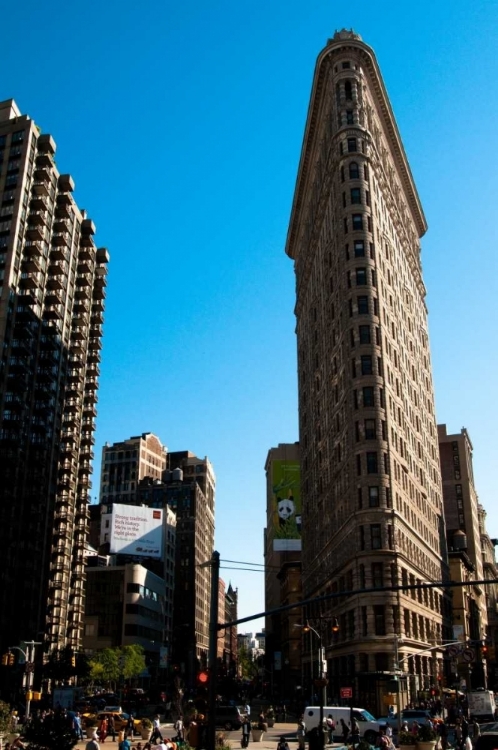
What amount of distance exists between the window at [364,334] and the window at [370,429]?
28.7 ft

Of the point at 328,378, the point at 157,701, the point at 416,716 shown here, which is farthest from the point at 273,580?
the point at 416,716

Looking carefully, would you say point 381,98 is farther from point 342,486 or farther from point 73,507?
point 73,507

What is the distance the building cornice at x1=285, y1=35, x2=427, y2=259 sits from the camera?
9806 centimetres

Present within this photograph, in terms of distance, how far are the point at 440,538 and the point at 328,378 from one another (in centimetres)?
3556

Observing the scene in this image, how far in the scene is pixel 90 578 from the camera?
130375 mm

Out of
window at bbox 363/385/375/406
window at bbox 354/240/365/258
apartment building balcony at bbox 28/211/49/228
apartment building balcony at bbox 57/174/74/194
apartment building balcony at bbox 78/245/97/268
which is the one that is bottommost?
window at bbox 363/385/375/406

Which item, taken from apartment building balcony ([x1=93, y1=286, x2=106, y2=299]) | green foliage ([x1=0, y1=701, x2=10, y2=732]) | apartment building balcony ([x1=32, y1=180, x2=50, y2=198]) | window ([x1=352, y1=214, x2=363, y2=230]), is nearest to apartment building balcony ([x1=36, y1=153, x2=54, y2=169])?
apartment building balcony ([x1=32, y1=180, x2=50, y2=198])

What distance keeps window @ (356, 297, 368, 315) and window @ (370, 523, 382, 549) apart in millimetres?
23077

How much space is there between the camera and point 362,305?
263 ft

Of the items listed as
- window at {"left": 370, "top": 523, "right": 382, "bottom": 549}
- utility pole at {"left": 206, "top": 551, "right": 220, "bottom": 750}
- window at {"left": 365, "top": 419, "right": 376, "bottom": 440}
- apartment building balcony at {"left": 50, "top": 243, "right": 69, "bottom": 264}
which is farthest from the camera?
apartment building balcony at {"left": 50, "top": 243, "right": 69, "bottom": 264}

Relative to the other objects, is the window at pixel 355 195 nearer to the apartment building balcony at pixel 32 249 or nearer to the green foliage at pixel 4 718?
the apartment building balcony at pixel 32 249

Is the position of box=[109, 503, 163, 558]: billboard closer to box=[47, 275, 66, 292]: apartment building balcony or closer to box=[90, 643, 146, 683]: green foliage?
box=[90, 643, 146, 683]: green foliage

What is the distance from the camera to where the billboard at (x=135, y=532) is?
440 ft

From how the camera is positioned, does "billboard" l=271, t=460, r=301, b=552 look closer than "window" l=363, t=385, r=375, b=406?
No
